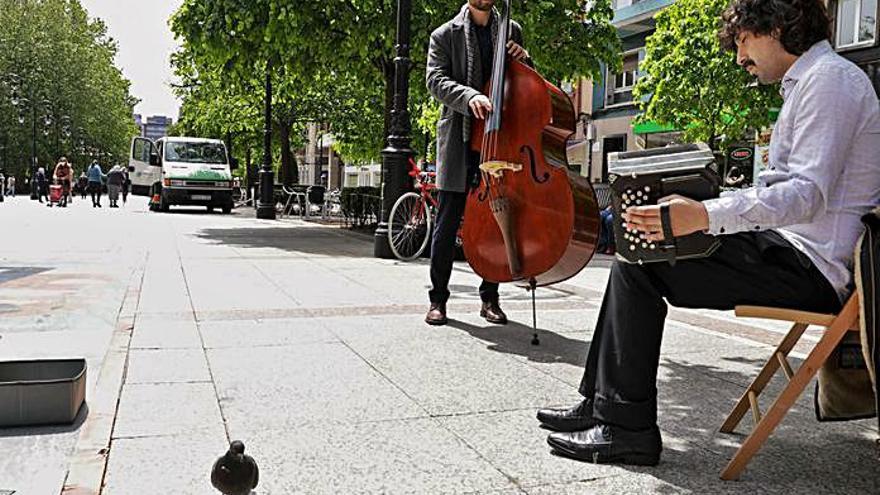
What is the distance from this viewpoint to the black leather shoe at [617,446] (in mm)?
2662

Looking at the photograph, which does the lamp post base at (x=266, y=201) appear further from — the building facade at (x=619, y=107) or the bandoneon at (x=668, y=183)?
the bandoneon at (x=668, y=183)

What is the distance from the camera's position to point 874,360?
85.7 inches

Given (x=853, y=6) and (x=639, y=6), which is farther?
(x=639, y=6)

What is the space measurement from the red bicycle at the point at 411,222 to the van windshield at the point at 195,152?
1684 cm

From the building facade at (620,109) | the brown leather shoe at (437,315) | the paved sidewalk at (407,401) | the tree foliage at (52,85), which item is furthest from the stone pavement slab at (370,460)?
the tree foliage at (52,85)

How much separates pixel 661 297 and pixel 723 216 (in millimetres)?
375

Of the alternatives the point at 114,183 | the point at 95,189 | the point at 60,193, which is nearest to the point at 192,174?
the point at 114,183

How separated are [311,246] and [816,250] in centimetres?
1009

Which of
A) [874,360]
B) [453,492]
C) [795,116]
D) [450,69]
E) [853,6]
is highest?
[853,6]

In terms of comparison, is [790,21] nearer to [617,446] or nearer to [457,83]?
[617,446]

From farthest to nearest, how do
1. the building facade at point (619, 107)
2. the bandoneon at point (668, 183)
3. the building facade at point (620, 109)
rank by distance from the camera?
the building facade at point (619, 107) < the building facade at point (620, 109) < the bandoneon at point (668, 183)

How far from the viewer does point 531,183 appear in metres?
4.18

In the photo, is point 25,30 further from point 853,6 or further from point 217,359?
point 217,359

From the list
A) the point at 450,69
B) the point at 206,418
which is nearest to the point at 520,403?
the point at 206,418
